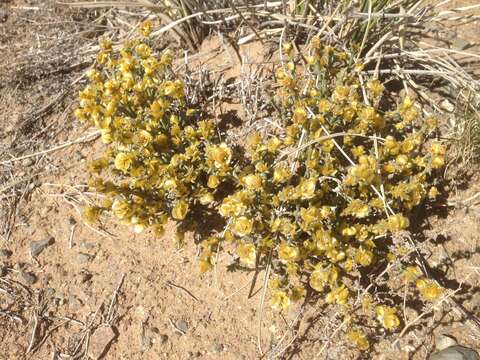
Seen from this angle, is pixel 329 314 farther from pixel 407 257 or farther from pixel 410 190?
pixel 410 190

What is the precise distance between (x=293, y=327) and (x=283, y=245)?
42 centimetres

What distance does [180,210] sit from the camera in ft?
6.54

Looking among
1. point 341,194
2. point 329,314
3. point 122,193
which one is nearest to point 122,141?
point 122,193

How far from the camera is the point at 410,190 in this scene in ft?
6.36

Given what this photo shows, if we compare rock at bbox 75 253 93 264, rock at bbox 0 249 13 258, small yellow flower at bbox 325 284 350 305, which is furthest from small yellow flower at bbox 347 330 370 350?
rock at bbox 0 249 13 258

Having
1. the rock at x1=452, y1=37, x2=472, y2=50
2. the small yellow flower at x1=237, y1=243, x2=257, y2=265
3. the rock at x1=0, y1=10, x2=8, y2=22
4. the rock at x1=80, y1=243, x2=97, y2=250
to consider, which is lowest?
the rock at x1=80, y1=243, x2=97, y2=250

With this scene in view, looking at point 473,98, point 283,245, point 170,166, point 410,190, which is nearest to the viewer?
point 283,245

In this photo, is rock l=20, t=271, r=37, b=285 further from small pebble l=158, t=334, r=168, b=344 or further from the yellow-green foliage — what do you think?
small pebble l=158, t=334, r=168, b=344

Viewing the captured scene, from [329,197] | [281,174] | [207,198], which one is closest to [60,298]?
[207,198]

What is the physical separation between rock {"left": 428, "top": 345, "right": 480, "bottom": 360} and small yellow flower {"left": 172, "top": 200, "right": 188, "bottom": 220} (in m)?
1.18

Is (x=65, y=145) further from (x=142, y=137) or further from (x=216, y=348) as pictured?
(x=216, y=348)

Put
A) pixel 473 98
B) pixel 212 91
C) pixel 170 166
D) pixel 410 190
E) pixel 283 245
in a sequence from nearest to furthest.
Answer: pixel 283 245 < pixel 410 190 < pixel 170 166 < pixel 473 98 < pixel 212 91

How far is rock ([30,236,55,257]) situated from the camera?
230cm

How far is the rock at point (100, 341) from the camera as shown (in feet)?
6.63
